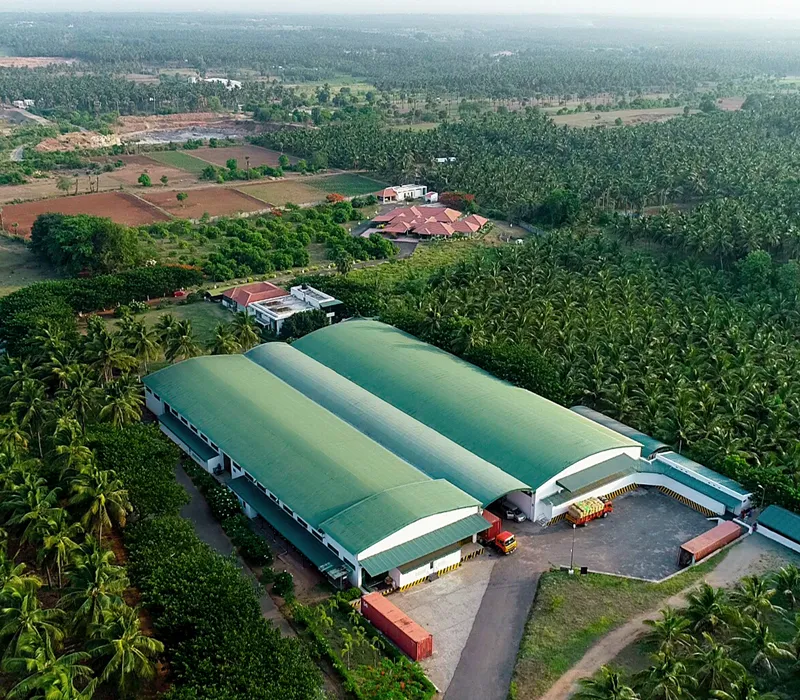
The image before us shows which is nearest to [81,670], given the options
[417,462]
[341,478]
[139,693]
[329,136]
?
[139,693]

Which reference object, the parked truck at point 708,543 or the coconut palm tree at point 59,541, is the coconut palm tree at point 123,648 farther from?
the parked truck at point 708,543

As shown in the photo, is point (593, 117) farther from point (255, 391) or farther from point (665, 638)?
point (665, 638)

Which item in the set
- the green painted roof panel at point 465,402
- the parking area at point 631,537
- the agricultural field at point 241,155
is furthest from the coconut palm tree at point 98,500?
the agricultural field at point 241,155

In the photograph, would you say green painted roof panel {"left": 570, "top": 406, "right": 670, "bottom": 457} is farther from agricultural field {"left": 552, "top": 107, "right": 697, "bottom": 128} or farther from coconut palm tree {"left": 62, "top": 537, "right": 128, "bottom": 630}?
agricultural field {"left": 552, "top": 107, "right": 697, "bottom": 128}

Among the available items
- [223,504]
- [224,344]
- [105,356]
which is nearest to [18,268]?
[224,344]

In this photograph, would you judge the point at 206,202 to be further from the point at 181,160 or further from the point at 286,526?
the point at 286,526

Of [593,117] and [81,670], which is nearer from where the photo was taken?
[81,670]

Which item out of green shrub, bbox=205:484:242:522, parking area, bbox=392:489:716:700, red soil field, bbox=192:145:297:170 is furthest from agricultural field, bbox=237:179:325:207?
→ parking area, bbox=392:489:716:700
